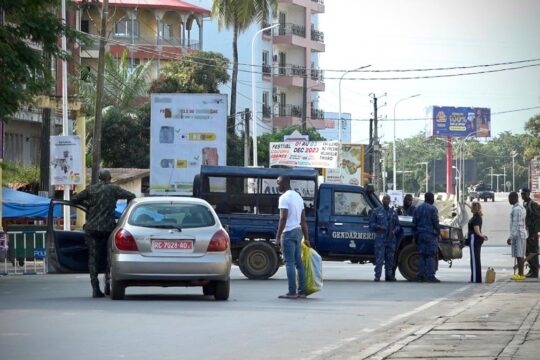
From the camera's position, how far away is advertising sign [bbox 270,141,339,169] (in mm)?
58094

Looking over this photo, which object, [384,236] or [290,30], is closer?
[384,236]

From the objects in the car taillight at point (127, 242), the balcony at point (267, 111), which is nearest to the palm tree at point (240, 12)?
the balcony at point (267, 111)

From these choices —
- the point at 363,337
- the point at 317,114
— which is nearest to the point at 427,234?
the point at 363,337

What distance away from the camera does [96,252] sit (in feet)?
67.7

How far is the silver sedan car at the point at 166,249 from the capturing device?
1952 cm

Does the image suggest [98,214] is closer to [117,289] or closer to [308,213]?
[117,289]

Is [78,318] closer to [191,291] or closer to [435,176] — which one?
[191,291]

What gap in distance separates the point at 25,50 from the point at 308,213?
22.0 ft

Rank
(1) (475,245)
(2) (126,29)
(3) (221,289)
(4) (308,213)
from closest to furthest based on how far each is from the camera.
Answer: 1. (3) (221,289)
2. (1) (475,245)
3. (4) (308,213)
4. (2) (126,29)

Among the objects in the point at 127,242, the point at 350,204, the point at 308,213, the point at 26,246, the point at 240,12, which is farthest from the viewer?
the point at 240,12

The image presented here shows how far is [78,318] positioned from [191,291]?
20.9 ft

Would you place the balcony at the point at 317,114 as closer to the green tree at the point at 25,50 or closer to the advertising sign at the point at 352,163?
the advertising sign at the point at 352,163

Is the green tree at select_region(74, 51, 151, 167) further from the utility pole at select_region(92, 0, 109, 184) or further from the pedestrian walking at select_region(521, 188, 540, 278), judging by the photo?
the pedestrian walking at select_region(521, 188, 540, 278)

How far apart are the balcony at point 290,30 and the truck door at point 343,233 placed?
220ft
